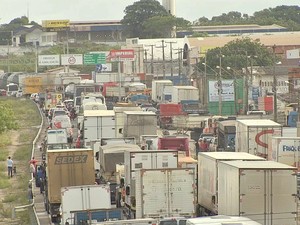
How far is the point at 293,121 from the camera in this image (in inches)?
2217

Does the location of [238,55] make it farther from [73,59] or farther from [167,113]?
[167,113]

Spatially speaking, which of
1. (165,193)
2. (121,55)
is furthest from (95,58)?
(165,193)

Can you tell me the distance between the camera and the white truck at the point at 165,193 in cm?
2753

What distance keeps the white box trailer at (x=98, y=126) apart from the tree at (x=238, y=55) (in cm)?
6170

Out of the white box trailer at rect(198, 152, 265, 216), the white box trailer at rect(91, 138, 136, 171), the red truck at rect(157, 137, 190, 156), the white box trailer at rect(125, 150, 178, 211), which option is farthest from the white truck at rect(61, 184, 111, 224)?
the red truck at rect(157, 137, 190, 156)

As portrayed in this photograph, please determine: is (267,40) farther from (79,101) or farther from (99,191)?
(99,191)

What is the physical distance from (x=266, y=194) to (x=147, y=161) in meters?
5.81

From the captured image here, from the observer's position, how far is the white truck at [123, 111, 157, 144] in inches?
1900

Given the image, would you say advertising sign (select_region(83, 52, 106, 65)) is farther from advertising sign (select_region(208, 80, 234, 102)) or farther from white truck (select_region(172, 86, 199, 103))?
advertising sign (select_region(208, 80, 234, 102))

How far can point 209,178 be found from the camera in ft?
97.0

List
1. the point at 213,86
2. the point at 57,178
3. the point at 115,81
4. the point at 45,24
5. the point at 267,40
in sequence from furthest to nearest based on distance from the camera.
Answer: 1. the point at 45,24
2. the point at 267,40
3. the point at 115,81
4. the point at 213,86
5. the point at 57,178

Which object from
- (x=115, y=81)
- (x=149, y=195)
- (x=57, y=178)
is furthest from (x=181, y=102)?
(x=149, y=195)

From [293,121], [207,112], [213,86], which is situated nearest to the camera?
[293,121]

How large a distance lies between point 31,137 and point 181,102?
10284 mm
